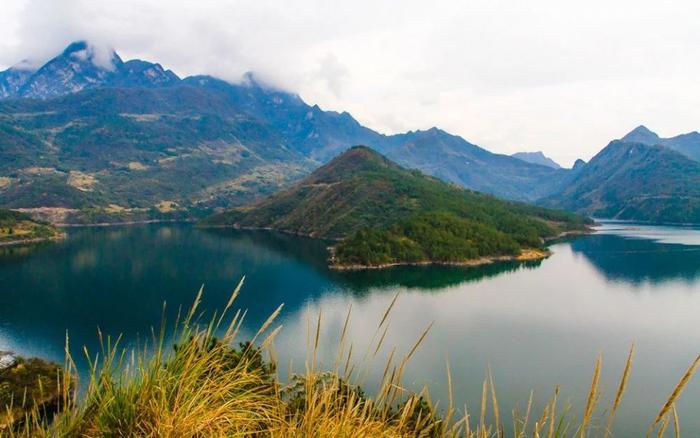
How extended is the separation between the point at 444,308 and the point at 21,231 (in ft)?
515

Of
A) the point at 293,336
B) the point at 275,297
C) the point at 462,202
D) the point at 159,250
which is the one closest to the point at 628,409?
the point at 293,336

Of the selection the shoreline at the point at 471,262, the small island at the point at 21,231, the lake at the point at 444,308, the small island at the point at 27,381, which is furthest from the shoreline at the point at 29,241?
the small island at the point at 27,381

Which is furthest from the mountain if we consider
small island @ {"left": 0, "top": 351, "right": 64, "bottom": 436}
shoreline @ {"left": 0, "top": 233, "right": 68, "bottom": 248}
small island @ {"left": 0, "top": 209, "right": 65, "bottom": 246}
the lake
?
small island @ {"left": 0, "top": 209, "right": 65, "bottom": 246}

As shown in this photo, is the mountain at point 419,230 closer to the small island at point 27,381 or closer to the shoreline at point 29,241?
the small island at point 27,381

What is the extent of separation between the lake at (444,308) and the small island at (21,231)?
13461mm

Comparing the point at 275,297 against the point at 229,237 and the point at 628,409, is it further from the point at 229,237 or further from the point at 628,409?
the point at 229,237

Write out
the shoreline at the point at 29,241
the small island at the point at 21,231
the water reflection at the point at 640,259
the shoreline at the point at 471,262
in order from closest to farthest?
the water reflection at the point at 640,259 < the shoreline at the point at 471,262 < the shoreline at the point at 29,241 < the small island at the point at 21,231

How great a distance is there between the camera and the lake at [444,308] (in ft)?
166

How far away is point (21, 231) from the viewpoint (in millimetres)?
163000

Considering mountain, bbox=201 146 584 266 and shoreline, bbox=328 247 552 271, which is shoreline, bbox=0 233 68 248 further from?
shoreline, bbox=328 247 552 271

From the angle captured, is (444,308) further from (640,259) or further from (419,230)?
(640,259)

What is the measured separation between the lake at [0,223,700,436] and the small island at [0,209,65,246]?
530 inches

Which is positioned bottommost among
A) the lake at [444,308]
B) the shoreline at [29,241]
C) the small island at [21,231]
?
the lake at [444,308]

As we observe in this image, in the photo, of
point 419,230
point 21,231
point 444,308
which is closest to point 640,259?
point 419,230
